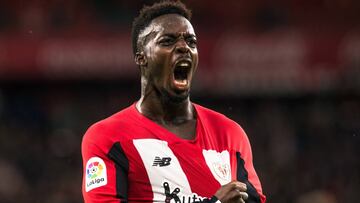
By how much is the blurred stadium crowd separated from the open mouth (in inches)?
367

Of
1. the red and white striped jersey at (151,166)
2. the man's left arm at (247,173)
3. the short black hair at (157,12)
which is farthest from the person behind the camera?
the short black hair at (157,12)

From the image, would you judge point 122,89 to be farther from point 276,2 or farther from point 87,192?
point 87,192

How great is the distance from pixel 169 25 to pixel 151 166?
24.7 inches

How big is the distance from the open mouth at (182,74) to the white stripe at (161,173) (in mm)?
308

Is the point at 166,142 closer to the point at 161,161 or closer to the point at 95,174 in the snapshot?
the point at 161,161

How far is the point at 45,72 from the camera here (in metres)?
→ 14.9

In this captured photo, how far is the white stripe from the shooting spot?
387 cm

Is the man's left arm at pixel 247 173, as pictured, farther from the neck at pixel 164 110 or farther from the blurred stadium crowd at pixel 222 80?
the blurred stadium crowd at pixel 222 80

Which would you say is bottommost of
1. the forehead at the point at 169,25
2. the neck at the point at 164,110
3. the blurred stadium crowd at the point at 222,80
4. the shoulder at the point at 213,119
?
the blurred stadium crowd at the point at 222,80

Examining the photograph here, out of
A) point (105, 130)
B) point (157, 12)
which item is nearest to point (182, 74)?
point (157, 12)

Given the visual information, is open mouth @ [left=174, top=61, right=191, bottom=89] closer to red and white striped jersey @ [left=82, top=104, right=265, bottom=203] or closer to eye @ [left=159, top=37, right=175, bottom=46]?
eye @ [left=159, top=37, right=175, bottom=46]

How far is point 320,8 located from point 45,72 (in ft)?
15.1

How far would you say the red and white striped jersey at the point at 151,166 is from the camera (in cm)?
387

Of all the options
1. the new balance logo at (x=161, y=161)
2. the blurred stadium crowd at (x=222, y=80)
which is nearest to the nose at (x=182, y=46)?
the new balance logo at (x=161, y=161)
